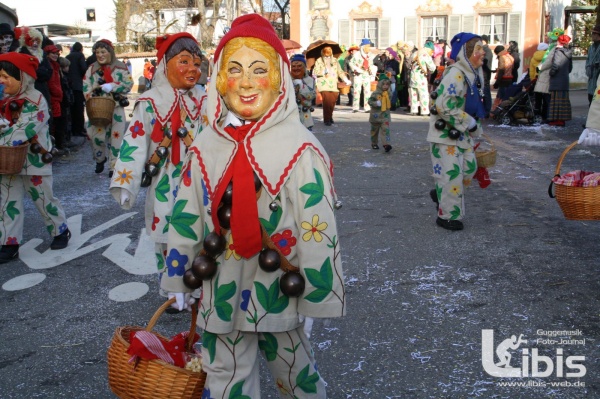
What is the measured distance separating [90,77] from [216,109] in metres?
7.40

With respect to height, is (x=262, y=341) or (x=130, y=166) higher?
(x=130, y=166)

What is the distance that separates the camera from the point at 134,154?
14.3 feet

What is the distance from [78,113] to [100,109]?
590 cm

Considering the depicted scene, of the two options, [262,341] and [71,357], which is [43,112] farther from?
[262,341]

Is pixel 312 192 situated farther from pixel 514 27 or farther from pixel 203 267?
pixel 514 27

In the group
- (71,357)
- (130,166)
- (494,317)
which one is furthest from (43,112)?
(494,317)

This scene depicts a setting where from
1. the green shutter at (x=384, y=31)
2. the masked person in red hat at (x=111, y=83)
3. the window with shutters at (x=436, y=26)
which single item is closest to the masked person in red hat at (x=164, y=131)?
the masked person in red hat at (x=111, y=83)

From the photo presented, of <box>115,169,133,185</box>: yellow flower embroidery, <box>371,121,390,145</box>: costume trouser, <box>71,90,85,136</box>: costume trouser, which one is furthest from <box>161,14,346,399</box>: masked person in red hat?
<box>71,90,85,136</box>: costume trouser

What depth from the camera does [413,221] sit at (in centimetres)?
716

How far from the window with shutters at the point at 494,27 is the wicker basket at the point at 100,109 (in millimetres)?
23404

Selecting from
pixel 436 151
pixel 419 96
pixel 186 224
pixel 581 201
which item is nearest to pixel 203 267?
pixel 186 224

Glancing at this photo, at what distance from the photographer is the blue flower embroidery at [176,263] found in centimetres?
276

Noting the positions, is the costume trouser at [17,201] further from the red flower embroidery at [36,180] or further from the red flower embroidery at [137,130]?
the red flower embroidery at [137,130]

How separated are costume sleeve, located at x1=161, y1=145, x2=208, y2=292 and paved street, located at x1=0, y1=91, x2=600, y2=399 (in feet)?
3.88
